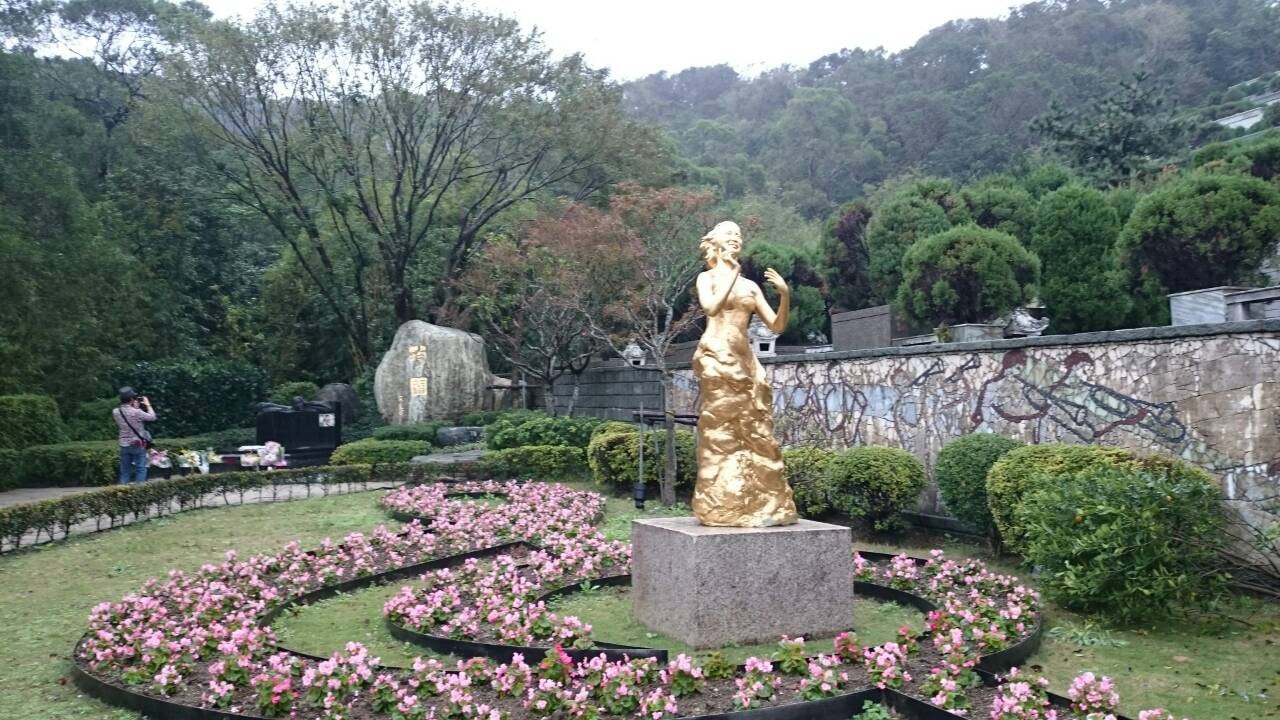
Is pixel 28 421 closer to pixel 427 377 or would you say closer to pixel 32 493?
pixel 32 493

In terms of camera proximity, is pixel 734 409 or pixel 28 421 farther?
pixel 28 421

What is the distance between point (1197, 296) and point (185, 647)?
45.5 feet

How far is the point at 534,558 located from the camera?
8.85m

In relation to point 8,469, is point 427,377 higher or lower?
higher

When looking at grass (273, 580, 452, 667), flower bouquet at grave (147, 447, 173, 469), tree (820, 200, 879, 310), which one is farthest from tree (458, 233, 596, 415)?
grass (273, 580, 452, 667)

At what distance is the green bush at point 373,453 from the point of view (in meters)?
18.4

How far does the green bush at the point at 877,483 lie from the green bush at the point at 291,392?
1904cm

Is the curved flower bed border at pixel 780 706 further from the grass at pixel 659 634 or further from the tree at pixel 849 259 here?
the tree at pixel 849 259

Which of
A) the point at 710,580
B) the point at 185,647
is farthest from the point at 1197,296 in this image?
the point at 185,647

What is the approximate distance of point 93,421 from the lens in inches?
836

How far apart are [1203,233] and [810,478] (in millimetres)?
10974

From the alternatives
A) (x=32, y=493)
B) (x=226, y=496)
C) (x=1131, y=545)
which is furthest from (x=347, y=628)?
(x=32, y=493)

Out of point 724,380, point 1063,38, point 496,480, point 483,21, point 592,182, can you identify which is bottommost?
point 496,480

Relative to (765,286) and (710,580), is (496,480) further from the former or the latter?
(765,286)
